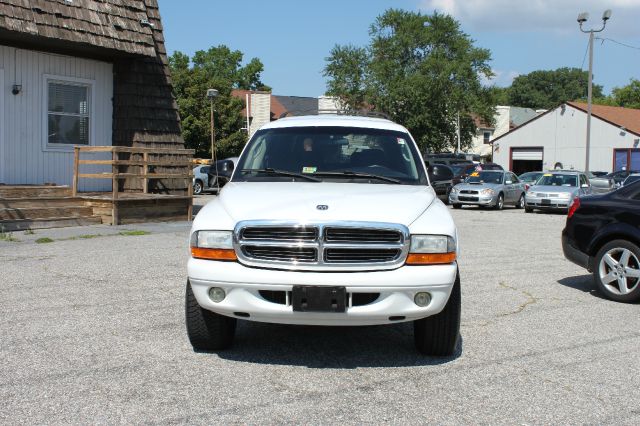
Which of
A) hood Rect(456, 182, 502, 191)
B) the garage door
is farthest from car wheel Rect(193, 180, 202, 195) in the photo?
the garage door

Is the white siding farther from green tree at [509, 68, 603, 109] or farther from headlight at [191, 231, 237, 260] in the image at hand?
green tree at [509, 68, 603, 109]

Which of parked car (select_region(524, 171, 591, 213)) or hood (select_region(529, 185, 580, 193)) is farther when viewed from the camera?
hood (select_region(529, 185, 580, 193))

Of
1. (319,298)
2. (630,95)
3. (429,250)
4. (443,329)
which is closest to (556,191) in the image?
(443,329)

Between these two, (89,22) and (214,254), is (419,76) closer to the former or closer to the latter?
(89,22)

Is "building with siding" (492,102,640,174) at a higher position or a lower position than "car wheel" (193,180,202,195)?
higher

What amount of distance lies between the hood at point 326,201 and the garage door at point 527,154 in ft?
183

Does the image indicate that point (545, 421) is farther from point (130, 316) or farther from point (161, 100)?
point (161, 100)

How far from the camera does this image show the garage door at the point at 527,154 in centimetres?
5884

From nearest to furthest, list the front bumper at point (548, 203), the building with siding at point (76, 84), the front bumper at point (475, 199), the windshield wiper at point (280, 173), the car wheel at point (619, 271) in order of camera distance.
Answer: the windshield wiper at point (280, 173)
the car wheel at point (619, 271)
the building with siding at point (76, 84)
the front bumper at point (548, 203)
the front bumper at point (475, 199)

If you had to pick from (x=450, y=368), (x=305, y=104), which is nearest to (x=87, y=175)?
(x=450, y=368)

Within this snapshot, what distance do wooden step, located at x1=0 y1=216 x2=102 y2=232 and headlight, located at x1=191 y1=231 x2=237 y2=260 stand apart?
8.83m

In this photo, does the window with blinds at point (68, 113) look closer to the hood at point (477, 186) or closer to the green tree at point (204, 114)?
the hood at point (477, 186)

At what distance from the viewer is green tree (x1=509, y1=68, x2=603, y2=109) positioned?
136625mm

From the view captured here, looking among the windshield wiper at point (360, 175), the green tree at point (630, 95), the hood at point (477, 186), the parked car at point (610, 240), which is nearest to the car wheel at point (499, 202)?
the hood at point (477, 186)
